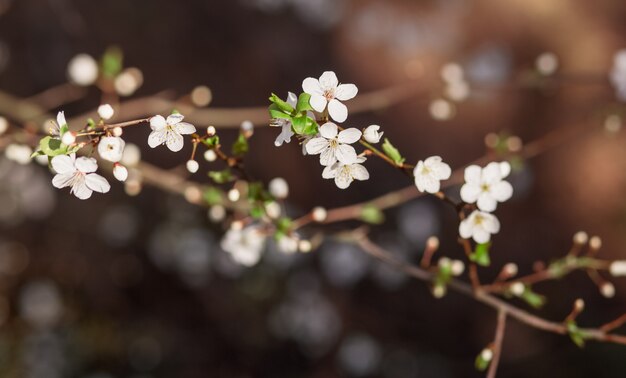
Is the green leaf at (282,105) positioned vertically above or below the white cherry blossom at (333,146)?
above

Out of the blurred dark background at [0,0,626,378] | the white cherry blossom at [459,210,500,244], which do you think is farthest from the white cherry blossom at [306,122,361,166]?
the blurred dark background at [0,0,626,378]

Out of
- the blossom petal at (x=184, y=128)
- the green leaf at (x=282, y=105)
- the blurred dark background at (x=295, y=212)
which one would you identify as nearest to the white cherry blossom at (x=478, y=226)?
the green leaf at (x=282, y=105)

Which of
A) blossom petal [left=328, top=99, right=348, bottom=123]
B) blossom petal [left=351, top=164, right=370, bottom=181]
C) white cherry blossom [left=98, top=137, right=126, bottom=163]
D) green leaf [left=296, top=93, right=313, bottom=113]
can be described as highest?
blossom petal [left=328, top=99, right=348, bottom=123]

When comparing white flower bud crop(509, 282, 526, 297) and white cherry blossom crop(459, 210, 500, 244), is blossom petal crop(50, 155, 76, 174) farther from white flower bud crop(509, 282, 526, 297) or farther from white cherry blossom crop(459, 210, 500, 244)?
white flower bud crop(509, 282, 526, 297)

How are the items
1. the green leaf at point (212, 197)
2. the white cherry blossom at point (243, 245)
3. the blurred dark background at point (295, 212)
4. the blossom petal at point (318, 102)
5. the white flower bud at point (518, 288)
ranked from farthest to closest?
the blurred dark background at point (295, 212)
the white cherry blossom at point (243, 245)
the green leaf at point (212, 197)
the white flower bud at point (518, 288)
the blossom petal at point (318, 102)

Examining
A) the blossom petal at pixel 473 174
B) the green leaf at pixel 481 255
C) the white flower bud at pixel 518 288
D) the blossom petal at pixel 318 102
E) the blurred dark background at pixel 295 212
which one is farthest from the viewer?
the blurred dark background at pixel 295 212

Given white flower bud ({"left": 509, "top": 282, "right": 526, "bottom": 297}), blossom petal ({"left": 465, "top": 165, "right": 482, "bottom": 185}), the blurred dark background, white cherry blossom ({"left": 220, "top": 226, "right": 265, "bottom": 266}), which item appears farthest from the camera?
the blurred dark background

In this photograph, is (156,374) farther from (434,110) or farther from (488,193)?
(488,193)

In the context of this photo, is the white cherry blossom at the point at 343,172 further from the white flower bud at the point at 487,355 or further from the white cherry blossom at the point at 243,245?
the white cherry blossom at the point at 243,245

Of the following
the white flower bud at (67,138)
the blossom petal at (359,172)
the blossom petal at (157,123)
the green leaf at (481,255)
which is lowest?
the white flower bud at (67,138)
